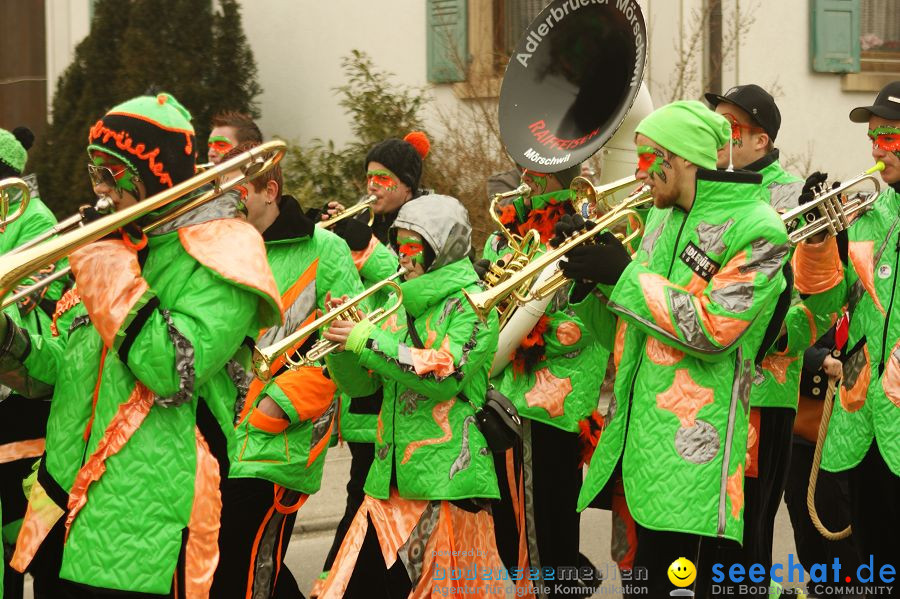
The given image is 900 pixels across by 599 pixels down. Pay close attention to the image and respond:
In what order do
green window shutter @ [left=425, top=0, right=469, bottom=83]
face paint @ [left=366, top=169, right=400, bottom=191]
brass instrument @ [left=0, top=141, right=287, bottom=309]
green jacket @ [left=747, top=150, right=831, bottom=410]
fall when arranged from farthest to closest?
green window shutter @ [left=425, top=0, right=469, bottom=83], face paint @ [left=366, top=169, right=400, bottom=191], green jacket @ [left=747, top=150, right=831, bottom=410], brass instrument @ [left=0, top=141, right=287, bottom=309]

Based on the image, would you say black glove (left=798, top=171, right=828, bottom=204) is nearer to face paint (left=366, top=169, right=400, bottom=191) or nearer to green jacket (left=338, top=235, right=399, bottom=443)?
green jacket (left=338, top=235, right=399, bottom=443)

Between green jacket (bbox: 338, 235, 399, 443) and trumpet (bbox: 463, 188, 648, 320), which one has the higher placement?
trumpet (bbox: 463, 188, 648, 320)

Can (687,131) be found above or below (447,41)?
below

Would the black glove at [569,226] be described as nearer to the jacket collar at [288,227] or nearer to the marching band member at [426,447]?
the marching band member at [426,447]

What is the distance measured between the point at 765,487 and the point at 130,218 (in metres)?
2.47

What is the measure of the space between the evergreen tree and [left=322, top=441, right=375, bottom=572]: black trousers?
20.6ft

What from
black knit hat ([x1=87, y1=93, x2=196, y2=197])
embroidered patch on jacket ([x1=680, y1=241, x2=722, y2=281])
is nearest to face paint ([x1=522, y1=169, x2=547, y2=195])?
embroidered patch on jacket ([x1=680, y1=241, x2=722, y2=281])

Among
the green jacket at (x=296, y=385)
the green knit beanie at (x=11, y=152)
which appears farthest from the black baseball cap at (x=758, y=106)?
the green knit beanie at (x=11, y=152)

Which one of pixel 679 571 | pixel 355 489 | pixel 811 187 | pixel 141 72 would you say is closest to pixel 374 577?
pixel 355 489

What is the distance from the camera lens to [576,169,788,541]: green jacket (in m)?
3.91

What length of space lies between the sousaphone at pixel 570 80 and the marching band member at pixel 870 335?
86cm

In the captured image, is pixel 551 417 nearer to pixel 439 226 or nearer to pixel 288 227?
pixel 439 226

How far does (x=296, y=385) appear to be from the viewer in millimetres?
4516

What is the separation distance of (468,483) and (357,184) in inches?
245
